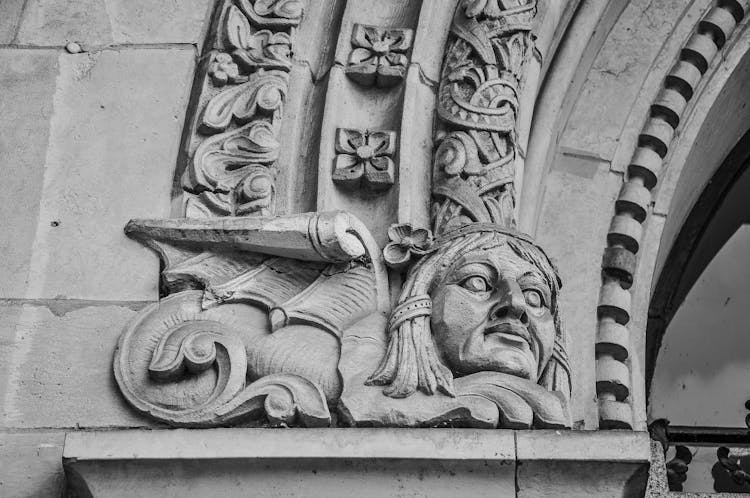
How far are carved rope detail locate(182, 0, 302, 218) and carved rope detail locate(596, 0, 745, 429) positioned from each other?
94cm

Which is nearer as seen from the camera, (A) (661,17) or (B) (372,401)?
(B) (372,401)

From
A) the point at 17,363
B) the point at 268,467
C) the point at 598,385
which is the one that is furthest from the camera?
the point at 598,385

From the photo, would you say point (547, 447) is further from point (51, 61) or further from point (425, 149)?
point (51, 61)

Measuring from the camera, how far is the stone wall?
3061 millimetres

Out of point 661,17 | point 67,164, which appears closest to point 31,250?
point 67,164

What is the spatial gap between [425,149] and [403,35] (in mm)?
333

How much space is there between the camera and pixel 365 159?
134 inches

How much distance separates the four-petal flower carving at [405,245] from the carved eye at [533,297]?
0.23 metres

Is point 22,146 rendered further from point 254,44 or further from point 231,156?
point 254,44

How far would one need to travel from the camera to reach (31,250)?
325cm

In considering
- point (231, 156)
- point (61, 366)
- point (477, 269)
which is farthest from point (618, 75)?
point (61, 366)

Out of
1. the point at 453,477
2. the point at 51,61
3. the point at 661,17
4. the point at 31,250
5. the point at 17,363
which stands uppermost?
the point at 661,17

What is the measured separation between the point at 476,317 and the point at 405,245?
0.80 feet

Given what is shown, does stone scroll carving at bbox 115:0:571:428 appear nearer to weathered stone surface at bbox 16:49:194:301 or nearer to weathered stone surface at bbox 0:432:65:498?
weathered stone surface at bbox 16:49:194:301
